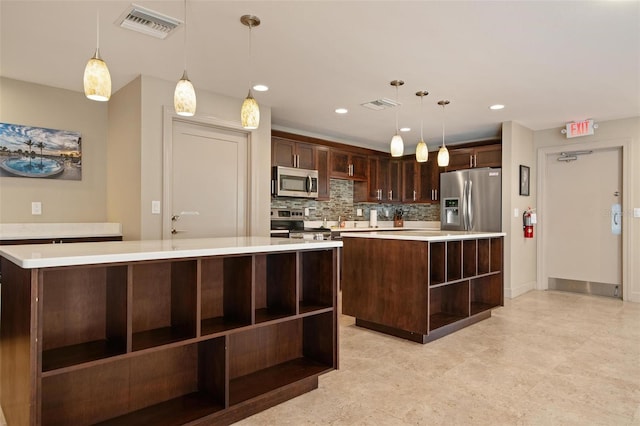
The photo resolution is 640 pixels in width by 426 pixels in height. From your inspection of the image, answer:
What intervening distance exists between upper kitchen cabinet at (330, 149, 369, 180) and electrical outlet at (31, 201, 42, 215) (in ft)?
12.1

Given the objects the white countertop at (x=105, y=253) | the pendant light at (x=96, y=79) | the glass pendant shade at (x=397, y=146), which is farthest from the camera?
the glass pendant shade at (x=397, y=146)

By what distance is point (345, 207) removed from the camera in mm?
6719

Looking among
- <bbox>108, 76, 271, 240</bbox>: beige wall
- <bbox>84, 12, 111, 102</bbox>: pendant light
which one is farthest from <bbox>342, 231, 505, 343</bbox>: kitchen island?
<bbox>84, 12, 111, 102</bbox>: pendant light

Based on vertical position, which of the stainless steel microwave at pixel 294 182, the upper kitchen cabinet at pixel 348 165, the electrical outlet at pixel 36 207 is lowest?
the electrical outlet at pixel 36 207

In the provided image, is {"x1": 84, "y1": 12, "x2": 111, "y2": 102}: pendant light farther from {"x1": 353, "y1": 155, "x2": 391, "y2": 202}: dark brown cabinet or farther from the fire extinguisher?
the fire extinguisher

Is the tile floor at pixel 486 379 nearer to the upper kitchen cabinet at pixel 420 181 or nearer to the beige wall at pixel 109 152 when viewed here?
the beige wall at pixel 109 152

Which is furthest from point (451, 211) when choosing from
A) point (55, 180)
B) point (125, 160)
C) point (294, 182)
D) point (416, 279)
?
point (55, 180)

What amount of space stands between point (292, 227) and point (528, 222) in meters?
3.29

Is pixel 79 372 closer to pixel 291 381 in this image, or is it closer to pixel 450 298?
pixel 291 381

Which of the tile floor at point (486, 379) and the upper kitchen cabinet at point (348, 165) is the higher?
the upper kitchen cabinet at point (348, 165)

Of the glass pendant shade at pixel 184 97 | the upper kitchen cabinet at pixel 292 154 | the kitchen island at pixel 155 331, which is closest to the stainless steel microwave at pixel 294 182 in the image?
the upper kitchen cabinet at pixel 292 154

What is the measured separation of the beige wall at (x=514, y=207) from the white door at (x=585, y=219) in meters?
0.45

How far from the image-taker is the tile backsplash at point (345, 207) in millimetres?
6003

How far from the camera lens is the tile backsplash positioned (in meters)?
6.00
